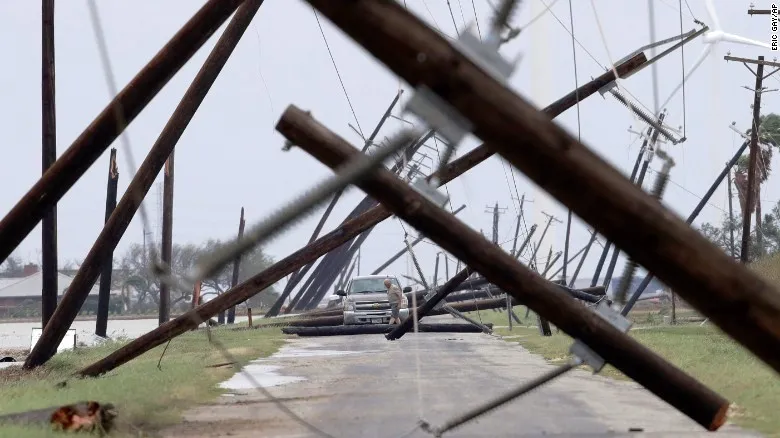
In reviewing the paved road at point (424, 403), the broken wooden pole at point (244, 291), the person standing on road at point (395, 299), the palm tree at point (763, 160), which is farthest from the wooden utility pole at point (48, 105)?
the palm tree at point (763, 160)

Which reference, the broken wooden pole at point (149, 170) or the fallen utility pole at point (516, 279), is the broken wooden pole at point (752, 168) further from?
the fallen utility pole at point (516, 279)

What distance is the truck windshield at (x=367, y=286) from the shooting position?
37.8 m

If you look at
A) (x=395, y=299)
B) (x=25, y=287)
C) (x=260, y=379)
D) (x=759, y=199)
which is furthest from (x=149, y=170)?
(x=25, y=287)

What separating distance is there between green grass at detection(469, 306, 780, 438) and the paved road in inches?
22.3

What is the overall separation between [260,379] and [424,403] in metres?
4.87

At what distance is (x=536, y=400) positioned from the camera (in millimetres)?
13562

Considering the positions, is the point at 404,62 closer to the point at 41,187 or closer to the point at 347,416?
the point at 41,187

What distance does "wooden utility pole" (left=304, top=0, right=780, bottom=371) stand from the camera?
438 centimetres

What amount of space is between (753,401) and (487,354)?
1108 centimetres

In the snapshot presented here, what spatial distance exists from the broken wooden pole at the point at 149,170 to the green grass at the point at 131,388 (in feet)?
3.01

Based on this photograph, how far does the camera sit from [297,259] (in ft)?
49.0

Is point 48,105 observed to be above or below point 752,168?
below

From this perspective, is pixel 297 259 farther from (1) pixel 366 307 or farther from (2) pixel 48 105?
(1) pixel 366 307

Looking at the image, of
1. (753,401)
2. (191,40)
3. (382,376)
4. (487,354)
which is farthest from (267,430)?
(487,354)
